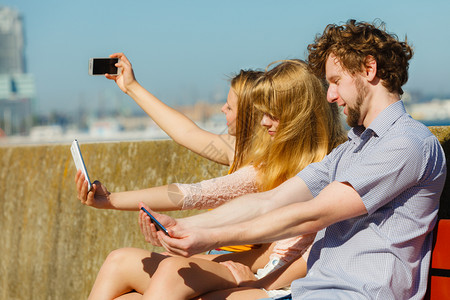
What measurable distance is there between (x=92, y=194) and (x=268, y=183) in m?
0.84

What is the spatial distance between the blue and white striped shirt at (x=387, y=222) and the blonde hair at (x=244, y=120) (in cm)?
106

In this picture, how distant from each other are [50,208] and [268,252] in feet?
10.6

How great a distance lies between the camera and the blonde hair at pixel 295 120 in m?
3.12

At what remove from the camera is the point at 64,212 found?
564 centimetres

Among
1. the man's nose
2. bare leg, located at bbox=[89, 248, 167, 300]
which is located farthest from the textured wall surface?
the man's nose

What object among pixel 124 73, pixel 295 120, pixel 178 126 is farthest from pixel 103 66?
pixel 295 120

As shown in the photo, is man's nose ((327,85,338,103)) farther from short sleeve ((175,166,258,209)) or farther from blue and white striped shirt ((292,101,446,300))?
short sleeve ((175,166,258,209))

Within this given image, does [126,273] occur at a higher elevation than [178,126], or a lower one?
lower

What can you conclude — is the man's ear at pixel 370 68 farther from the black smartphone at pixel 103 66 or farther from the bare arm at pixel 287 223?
the black smartphone at pixel 103 66


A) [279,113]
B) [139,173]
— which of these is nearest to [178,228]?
[279,113]

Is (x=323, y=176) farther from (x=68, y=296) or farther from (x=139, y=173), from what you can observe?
(x=68, y=296)

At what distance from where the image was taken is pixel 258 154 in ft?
11.0

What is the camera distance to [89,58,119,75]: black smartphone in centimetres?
360

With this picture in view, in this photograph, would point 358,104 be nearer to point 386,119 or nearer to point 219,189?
point 386,119
